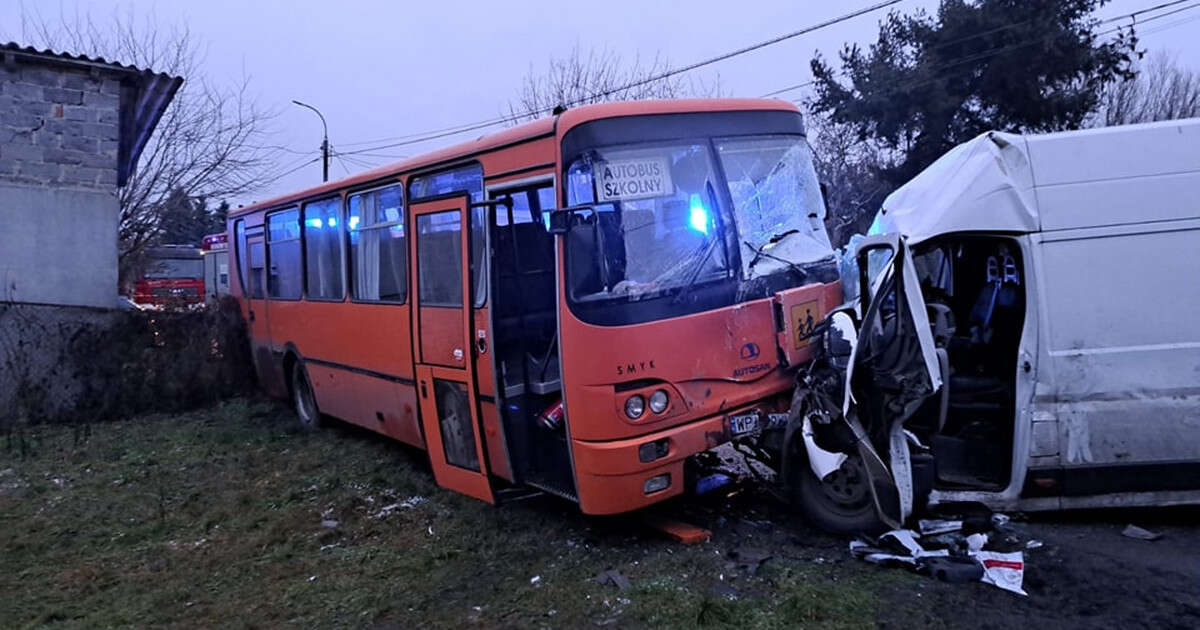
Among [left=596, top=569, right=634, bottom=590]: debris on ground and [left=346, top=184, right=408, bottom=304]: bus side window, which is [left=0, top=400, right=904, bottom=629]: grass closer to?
[left=596, top=569, right=634, bottom=590]: debris on ground

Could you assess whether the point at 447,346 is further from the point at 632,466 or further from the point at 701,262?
the point at 701,262

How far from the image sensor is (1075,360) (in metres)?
5.59

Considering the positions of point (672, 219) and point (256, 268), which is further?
point (256, 268)

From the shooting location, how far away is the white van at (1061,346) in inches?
216

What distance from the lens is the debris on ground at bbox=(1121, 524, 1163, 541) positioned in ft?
18.2

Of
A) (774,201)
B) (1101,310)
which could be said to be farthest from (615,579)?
(1101,310)

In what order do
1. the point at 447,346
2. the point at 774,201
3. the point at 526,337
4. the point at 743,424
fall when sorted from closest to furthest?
the point at 743,424, the point at 774,201, the point at 526,337, the point at 447,346

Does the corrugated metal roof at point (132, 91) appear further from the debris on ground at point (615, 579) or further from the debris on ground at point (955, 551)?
the debris on ground at point (955, 551)

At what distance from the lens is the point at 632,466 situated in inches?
215

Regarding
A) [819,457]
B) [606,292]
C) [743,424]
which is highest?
[606,292]

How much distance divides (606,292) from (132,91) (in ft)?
33.3

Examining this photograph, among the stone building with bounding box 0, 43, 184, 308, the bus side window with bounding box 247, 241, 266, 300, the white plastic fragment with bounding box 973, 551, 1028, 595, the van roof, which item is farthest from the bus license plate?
the stone building with bounding box 0, 43, 184, 308

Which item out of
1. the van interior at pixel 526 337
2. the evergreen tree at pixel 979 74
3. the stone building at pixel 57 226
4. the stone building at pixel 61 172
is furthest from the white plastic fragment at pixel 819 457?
the evergreen tree at pixel 979 74

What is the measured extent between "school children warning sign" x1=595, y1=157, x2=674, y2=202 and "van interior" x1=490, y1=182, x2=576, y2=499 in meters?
0.69
